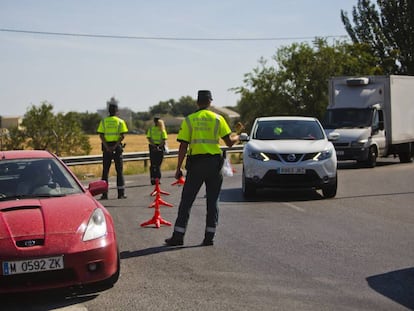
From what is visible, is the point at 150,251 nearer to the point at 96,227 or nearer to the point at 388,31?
the point at 96,227

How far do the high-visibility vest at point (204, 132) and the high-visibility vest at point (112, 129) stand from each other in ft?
19.6

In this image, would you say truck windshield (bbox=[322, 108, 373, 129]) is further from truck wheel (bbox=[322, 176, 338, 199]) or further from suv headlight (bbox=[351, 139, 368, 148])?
truck wheel (bbox=[322, 176, 338, 199])

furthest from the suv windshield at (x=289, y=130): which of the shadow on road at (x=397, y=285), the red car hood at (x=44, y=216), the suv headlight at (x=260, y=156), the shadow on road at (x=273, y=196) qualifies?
the red car hood at (x=44, y=216)

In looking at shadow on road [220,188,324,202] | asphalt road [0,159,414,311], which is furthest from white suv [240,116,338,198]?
asphalt road [0,159,414,311]

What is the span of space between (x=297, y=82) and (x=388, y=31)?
1287 cm

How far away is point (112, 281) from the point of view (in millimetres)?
6352

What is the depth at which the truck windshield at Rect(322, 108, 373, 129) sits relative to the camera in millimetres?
22703

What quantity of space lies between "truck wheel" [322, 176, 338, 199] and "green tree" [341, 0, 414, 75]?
1310 inches

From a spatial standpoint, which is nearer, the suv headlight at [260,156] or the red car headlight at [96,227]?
the red car headlight at [96,227]

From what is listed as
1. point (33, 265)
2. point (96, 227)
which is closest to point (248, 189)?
point (96, 227)

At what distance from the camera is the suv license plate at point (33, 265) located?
227 inches

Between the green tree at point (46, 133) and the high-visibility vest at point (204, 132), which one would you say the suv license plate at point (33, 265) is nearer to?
the high-visibility vest at point (204, 132)

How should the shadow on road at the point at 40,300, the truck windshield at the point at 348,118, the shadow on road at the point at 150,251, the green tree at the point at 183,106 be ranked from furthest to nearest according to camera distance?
the green tree at the point at 183,106, the truck windshield at the point at 348,118, the shadow on road at the point at 150,251, the shadow on road at the point at 40,300

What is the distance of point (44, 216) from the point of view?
6.36 meters
